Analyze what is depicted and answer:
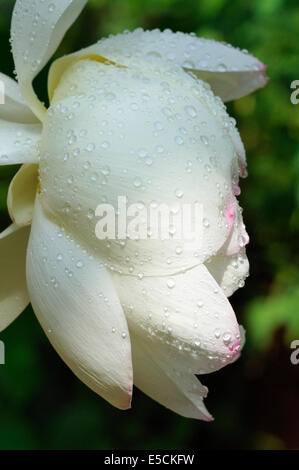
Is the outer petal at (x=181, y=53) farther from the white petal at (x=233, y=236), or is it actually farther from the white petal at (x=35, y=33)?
the white petal at (x=233, y=236)

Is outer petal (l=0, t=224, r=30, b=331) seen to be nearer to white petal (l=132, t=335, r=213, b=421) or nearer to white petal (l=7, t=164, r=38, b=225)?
white petal (l=7, t=164, r=38, b=225)

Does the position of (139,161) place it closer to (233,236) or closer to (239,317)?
(233,236)

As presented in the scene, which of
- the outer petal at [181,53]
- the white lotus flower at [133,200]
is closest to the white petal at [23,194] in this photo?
the white lotus flower at [133,200]

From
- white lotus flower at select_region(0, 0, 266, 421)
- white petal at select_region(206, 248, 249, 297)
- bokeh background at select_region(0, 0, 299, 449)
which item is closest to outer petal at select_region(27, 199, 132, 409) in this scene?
white lotus flower at select_region(0, 0, 266, 421)

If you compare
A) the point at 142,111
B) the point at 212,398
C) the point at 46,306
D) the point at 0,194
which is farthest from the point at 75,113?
the point at 212,398

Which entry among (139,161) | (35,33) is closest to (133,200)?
(139,161)

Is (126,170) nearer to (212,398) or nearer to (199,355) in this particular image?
(199,355)
